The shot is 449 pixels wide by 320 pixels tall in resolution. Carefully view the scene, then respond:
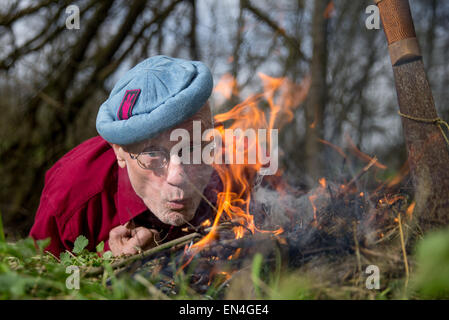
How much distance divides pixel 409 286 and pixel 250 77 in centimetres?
411

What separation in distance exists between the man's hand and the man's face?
118mm

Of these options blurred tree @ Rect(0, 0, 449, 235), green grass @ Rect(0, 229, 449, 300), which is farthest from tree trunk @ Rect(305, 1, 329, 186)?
green grass @ Rect(0, 229, 449, 300)

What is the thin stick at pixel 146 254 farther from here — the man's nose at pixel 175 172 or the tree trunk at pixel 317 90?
the tree trunk at pixel 317 90

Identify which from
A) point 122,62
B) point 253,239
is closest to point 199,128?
point 253,239

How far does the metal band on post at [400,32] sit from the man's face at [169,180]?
3.28 feet

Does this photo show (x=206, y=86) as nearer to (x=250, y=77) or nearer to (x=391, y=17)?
(x=391, y=17)

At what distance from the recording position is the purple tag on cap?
1.84m

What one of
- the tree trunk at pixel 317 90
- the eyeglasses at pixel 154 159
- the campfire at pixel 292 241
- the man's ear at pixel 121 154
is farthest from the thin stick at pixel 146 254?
the tree trunk at pixel 317 90

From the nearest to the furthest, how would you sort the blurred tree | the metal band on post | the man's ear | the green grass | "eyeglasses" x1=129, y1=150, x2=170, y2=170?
the green grass, the metal band on post, "eyeglasses" x1=129, y1=150, x2=170, y2=170, the man's ear, the blurred tree

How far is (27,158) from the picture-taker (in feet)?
14.1

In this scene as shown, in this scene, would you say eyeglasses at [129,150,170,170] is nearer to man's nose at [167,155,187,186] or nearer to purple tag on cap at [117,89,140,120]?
man's nose at [167,155,187,186]

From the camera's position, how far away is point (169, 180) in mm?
1889

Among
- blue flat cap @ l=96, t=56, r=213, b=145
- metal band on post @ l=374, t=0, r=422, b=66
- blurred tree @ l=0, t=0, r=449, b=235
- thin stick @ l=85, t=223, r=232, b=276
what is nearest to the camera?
thin stick @ l=85, t=223, r=232, b=276

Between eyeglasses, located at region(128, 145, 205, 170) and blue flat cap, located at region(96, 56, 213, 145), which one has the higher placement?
blue flat cap, located at region(96, 56, 213, 145)
